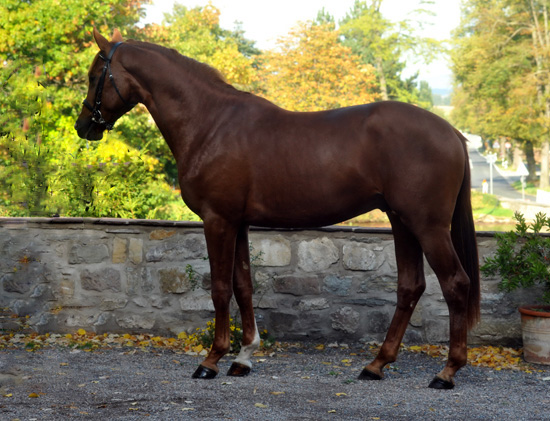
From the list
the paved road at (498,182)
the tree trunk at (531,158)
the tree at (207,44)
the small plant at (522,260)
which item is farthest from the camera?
the tree trunk at (531,158)

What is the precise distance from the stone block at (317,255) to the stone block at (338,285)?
0.35 feet

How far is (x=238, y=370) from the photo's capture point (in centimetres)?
481

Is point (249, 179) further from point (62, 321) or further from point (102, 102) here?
point (62, 321)

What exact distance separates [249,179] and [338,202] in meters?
Answer: 0.63

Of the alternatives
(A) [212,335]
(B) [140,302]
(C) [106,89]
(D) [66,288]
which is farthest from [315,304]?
(C) [106,89]

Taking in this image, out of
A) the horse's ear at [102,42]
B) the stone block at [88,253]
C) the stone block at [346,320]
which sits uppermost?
the horse's ear at [102,42]

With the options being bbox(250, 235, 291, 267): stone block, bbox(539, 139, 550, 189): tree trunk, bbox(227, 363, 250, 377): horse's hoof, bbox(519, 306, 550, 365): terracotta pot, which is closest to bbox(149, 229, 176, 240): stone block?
bbox(250, 235, 291, 267): stone block

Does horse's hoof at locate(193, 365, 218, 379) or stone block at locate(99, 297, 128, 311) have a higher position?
stone block at locate(99, 297, 128, 311)

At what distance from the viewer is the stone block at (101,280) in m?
6.25

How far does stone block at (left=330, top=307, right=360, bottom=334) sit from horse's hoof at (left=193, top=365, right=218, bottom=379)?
1.54 meters

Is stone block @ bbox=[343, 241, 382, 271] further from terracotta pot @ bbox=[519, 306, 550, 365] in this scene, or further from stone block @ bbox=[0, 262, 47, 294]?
stone block @ bbox=[0, 262, 47, 294]

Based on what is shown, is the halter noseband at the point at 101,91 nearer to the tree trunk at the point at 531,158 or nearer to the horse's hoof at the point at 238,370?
the horse's hoof at the point at 238,370

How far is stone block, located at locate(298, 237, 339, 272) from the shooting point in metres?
5.92

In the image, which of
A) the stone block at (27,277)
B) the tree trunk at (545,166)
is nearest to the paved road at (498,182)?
the tree trunk at (545,166)
